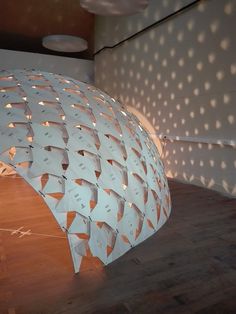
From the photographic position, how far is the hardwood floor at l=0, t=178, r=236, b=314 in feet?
4.41

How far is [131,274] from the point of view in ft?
5.28

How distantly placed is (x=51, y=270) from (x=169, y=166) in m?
3.12

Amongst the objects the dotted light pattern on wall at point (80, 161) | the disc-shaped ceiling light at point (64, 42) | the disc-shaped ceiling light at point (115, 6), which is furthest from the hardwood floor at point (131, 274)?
the disc-shaped ceiling light at point (64, 42)

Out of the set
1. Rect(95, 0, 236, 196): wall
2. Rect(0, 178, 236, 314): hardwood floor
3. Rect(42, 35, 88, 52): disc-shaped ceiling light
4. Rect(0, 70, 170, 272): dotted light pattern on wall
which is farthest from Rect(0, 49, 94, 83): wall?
Rect(0, 178, 236, 314): hardwood floor

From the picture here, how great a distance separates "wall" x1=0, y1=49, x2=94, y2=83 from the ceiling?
0.30 m

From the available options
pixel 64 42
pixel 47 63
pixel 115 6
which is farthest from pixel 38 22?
pixel 115 6

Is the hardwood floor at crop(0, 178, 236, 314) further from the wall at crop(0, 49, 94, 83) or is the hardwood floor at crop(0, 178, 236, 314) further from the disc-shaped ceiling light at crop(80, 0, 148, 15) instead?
the wall at crop(0, 49, 94, 83)

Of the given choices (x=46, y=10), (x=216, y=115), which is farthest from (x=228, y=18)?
(x=46, y=10)

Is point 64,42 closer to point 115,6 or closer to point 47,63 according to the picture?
point 47,63

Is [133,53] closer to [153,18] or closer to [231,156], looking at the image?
[153,18]

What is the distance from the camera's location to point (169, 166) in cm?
448

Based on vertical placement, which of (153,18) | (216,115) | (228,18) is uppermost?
(153,18)

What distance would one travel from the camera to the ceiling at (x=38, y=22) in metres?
5.65

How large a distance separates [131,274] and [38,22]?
19.4ft
